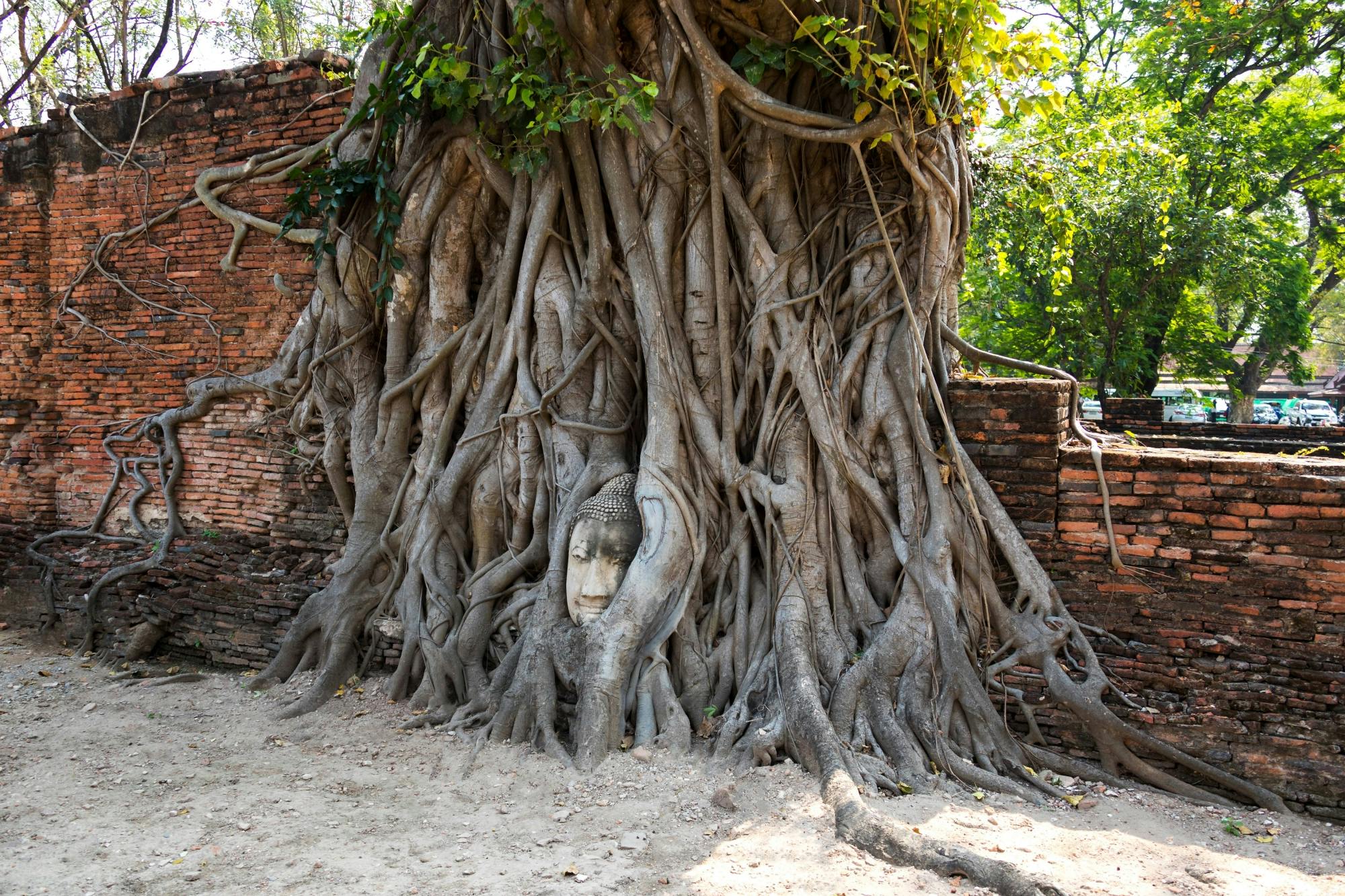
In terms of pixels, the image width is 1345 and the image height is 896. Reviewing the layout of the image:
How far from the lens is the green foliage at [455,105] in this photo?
4.47 metres

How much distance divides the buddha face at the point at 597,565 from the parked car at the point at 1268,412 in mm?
20161

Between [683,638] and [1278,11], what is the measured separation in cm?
1155

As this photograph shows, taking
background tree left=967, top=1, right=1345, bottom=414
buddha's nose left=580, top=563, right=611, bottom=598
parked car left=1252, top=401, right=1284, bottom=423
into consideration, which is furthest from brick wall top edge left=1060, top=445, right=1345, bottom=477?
parked car left=1252, top=401, right=1284, bottom=423

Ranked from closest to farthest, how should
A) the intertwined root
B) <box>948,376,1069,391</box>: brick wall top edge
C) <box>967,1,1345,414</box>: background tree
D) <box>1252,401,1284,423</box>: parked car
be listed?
the intertwined root < <box>948,376,1069,391</box>: brick wall top edge < <box>967,1,1345,414</box>: background tree < <box>1252,401,1284,423</box>: parked car

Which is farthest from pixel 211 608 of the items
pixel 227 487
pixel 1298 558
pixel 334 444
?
pixel 1298 558

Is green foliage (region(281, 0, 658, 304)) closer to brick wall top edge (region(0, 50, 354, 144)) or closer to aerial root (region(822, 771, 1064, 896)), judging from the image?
brick wall top edge (region(0, 50, 354, 144))

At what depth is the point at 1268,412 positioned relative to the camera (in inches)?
906

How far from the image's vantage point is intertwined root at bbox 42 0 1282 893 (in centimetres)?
420

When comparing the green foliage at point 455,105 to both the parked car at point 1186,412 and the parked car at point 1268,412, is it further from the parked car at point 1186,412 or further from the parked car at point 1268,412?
the parked car at point 1268,412

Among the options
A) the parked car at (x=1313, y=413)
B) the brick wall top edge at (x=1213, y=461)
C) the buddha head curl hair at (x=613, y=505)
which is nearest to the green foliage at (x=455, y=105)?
the buddha head curl hair at (x=613, y=505)

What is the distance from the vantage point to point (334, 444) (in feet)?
18.4

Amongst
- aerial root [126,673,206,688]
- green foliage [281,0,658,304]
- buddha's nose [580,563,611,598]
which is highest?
green foliage [281,0,658,304]

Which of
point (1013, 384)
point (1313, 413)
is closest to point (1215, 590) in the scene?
point (1013, 384)

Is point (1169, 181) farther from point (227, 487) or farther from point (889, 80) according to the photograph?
point (227, 487)
